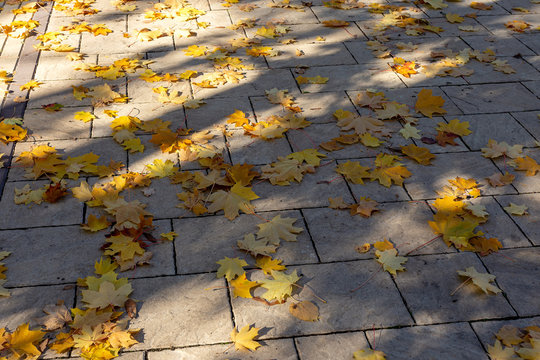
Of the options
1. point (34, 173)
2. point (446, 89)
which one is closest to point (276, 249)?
point (34, 173)

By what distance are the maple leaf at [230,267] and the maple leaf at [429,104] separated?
7.36 feet

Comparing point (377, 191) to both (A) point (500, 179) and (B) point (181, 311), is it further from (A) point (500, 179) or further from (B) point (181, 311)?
(B) point (181, 311)

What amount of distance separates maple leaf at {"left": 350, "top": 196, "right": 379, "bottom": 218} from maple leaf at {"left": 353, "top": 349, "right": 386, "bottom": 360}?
1023 mm

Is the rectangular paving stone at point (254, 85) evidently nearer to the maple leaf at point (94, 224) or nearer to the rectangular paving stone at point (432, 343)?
the maple leaf at point (94, 224)

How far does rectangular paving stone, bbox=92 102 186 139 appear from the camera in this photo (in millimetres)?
4312

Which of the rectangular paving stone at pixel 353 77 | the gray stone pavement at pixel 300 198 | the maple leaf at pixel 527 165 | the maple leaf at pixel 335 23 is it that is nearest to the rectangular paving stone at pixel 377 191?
the gray stone pavement at pixel 300 198

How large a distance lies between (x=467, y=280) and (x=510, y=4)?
4829 mm

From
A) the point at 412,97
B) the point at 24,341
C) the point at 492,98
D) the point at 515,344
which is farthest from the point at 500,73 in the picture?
the point at 24,341

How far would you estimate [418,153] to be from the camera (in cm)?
407

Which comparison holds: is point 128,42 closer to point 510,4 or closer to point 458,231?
point 458,231

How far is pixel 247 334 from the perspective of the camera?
273 cm

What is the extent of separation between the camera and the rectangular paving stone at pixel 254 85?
4.80 metres

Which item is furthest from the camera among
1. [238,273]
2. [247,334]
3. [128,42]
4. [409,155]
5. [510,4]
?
[510,4]

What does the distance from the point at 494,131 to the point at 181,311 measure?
2.85m
